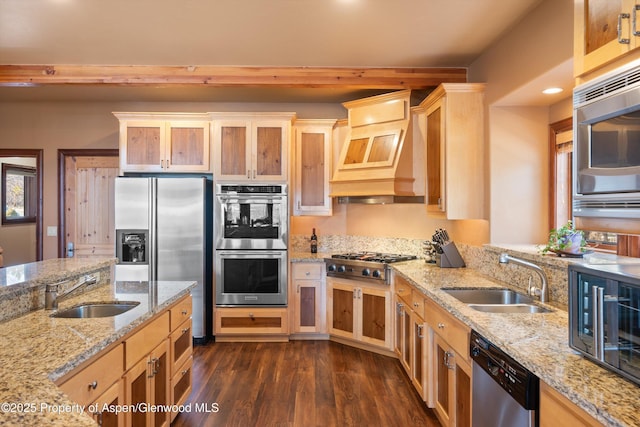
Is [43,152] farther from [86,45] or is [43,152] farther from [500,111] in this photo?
[500,111]

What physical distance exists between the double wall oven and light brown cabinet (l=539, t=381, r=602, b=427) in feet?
10.0

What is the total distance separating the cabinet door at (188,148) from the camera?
4.34 meters

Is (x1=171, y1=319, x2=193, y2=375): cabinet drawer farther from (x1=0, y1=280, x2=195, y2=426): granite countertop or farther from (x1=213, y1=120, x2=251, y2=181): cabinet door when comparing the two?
(x1=213, y1=120, x2=251, y2=181): cabinet door

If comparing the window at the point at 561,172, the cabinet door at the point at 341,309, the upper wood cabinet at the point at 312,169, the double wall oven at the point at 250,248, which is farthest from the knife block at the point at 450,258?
the double wall oven at the point at 250,248

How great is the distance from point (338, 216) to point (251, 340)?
5.62 feet

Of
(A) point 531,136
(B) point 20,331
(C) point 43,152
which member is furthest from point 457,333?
(C) point 43,152

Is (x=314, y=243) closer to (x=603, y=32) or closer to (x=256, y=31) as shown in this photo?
(x=256, y=31)

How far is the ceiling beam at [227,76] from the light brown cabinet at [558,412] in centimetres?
296

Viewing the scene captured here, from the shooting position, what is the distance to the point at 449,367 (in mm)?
2293

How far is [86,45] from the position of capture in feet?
10.6

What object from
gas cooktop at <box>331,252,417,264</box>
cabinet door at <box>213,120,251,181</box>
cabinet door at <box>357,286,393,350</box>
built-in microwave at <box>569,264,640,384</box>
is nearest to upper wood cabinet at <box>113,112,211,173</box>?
cabinet door at <box>213,120,251,181</box>

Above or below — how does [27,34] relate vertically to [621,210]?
above

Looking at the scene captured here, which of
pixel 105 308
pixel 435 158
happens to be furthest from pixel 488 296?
pixel 105 308

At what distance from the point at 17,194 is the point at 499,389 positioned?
22.6ft
